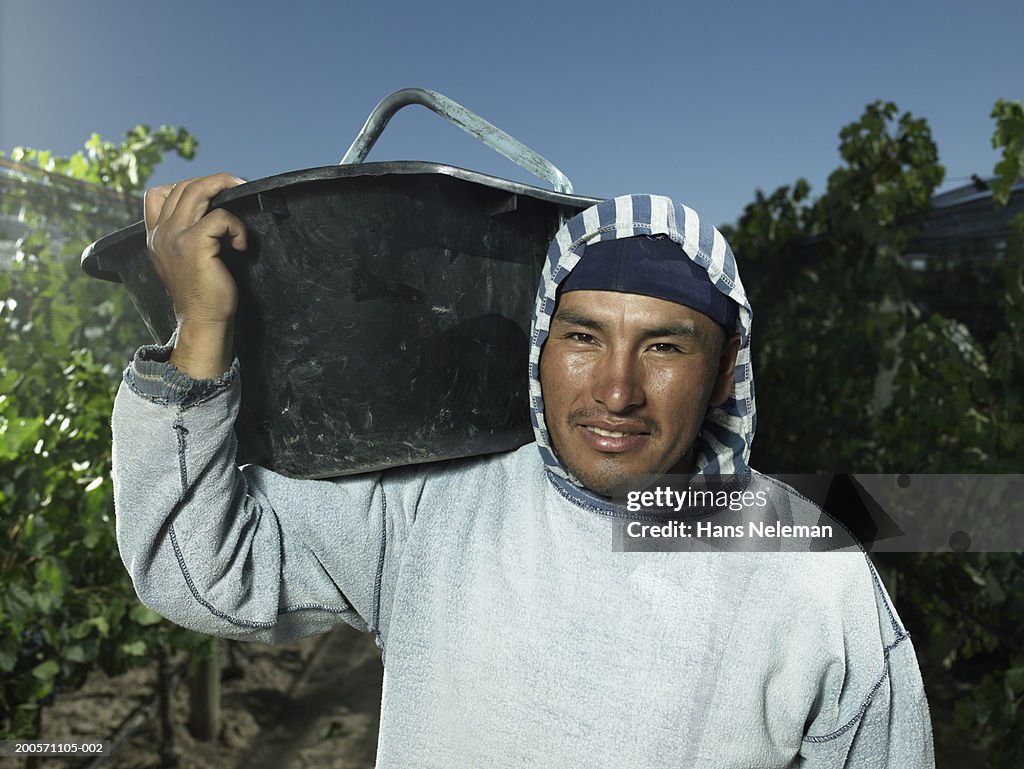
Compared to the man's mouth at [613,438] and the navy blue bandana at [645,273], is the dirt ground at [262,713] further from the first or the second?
the navy blue bandana at [645,273]

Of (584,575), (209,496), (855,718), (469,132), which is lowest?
(855,718)

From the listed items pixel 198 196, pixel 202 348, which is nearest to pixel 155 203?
pixel 198 196

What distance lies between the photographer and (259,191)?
1003 mm

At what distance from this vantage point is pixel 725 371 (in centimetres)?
132

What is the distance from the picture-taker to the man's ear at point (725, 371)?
1.30 m

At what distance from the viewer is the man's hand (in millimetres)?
1020

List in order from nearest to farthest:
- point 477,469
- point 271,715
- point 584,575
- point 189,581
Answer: point 189,581 < point 584,575 < point 477,469 < point 271,715

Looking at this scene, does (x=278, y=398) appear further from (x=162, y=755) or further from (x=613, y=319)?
(x=162, y=755)

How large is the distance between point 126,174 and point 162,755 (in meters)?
2.32

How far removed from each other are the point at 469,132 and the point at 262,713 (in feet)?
12.8

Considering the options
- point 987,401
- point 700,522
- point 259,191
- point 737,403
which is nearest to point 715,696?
point 700,522

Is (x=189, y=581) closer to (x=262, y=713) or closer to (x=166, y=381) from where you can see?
(x=166, y=381)

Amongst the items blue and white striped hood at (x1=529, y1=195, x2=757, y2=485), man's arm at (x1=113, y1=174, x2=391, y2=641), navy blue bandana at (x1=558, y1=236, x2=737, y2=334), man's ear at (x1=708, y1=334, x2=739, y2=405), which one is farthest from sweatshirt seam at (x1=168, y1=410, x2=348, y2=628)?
man's ear at (x1=708, y1=334, x2=739, y2=405)

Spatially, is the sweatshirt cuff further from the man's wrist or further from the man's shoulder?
the man's shoulder
